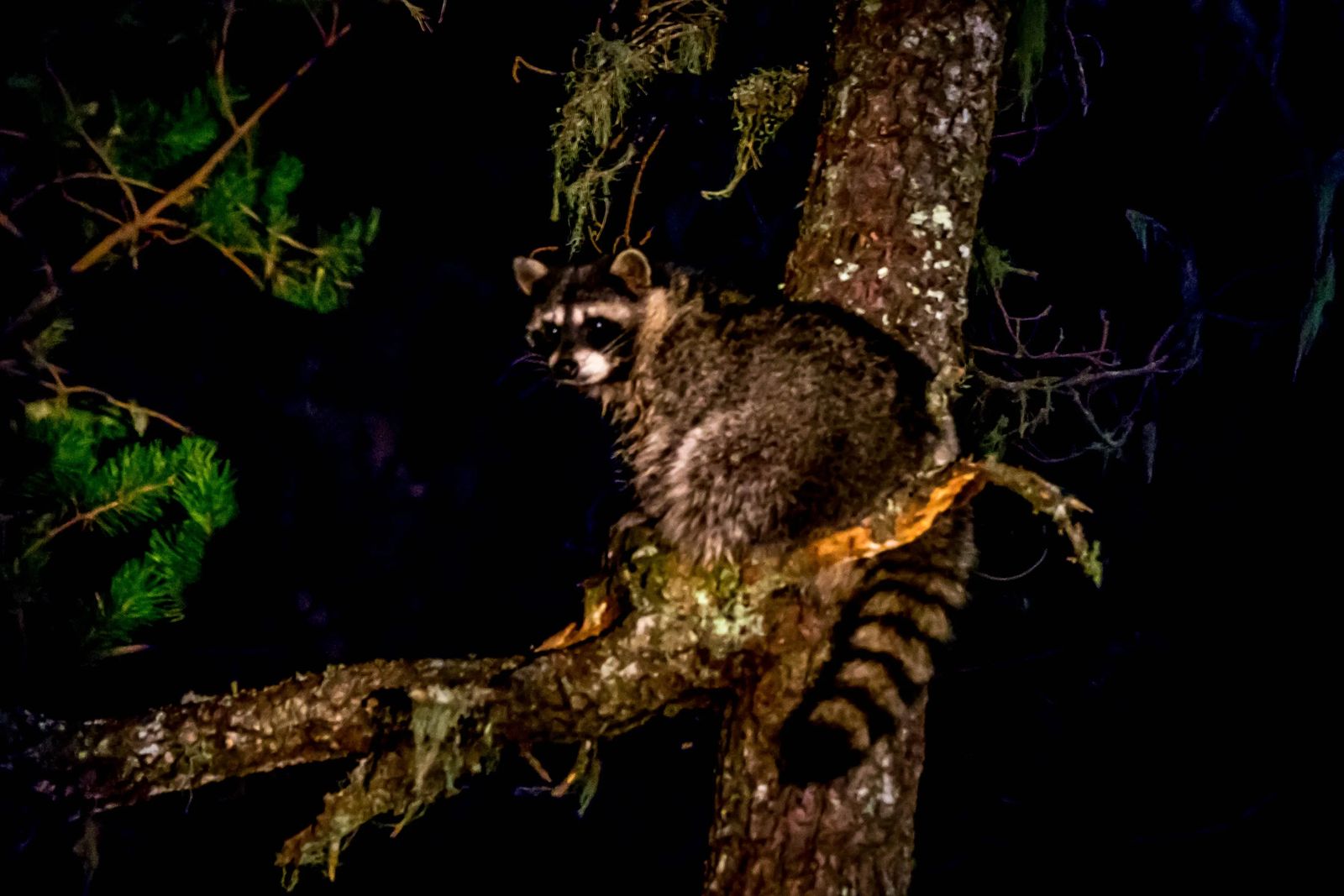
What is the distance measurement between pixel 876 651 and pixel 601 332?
74.7 inches

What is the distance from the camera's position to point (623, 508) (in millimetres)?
3162

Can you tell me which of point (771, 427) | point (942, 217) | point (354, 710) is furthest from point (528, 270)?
point (354, 710)

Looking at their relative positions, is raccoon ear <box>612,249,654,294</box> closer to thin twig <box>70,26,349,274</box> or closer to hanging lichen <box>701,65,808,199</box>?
hanging lichen <box>701,65,808,199</box>

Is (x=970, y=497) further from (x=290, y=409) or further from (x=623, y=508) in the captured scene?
(x=290, y=409)

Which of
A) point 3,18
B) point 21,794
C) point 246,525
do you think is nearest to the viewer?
point 3,18

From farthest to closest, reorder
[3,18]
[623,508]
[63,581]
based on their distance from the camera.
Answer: [623,508] → [63,581] → [3,18]

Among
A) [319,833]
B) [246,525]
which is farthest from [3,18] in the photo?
[246,525]

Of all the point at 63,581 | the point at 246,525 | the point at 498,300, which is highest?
the point at 63,581

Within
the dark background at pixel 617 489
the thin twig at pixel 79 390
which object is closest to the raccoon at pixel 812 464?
the thin twig at pixel 79 390

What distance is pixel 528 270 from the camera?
13.3 ft

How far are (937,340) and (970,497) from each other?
1.94 feet

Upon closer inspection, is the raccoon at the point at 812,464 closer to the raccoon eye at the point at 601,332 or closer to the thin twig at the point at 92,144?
the raccoon eye at the point at 601,332

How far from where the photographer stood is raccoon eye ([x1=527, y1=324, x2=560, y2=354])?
146 inches

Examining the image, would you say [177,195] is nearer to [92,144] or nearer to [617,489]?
[92,144]
